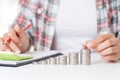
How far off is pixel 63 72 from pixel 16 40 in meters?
0.36

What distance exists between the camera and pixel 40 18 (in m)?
1.33

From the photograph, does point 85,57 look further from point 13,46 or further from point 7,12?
point 7,12

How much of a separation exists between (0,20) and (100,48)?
1.54 metres

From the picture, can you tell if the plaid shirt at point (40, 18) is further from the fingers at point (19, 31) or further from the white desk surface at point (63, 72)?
the white desk surface at point (63, 72)

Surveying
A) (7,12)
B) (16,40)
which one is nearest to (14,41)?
(16,40)

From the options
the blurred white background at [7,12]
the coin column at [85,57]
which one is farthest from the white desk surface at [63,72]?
the blurred white background at [7,12]

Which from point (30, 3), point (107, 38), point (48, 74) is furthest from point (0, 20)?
point (48, 74)

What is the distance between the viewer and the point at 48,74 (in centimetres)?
67

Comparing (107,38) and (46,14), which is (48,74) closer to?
(107,38)

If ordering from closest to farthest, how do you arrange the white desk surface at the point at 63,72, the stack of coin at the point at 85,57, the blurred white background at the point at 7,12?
the white desk surface at the point at 63,72
the stack of coin at the point at 85,57
the blurred white background at the point at 7,12

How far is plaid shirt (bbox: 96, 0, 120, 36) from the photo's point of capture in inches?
49.4

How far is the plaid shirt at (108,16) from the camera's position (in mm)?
1255

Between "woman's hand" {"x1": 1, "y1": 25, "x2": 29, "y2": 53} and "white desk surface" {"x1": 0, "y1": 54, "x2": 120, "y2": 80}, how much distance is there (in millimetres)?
204

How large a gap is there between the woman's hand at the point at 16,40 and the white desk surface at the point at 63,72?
0.20m
